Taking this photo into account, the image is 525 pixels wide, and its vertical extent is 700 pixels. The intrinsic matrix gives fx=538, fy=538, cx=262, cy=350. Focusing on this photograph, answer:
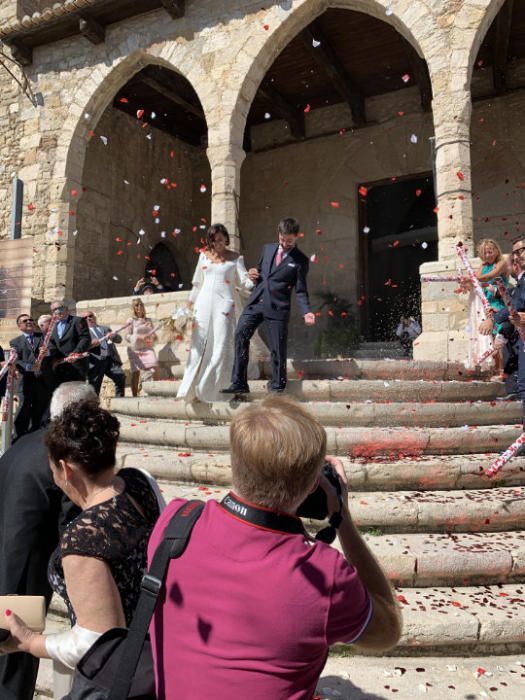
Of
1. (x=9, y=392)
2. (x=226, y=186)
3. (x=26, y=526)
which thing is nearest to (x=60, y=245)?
(x=226, y=186)

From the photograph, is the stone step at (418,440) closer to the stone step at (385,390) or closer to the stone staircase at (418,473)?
the stone staircase at (418,473)

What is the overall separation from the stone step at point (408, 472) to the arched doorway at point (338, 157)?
6944mm

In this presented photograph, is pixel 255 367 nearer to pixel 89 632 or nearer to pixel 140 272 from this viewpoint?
pixel 89 632

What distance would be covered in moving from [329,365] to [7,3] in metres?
9.84

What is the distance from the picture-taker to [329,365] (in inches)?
214

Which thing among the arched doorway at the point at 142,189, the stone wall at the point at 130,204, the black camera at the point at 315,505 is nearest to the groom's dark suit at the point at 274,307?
the black camera at the point at 315,505

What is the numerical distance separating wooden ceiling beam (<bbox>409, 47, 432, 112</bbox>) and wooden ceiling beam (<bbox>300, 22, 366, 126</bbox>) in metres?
1.18

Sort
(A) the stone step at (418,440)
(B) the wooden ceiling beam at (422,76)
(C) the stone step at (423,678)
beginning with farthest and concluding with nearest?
(B) the wooden ceiling beam at (422,76) → (A) the stone step at (418,440) → (C) the stone step at (423,678)

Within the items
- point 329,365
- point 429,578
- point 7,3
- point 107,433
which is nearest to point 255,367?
point 329,365

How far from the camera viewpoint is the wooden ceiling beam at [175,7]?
8.25 m

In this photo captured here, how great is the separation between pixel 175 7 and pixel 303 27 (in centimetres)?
208

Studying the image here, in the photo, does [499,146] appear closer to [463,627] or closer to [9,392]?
[9,392]

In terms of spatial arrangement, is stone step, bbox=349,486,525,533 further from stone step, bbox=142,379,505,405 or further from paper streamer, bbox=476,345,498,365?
paper streamer, bbox=476,345,498,365

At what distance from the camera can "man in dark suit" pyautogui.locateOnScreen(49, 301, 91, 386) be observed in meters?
5.91
